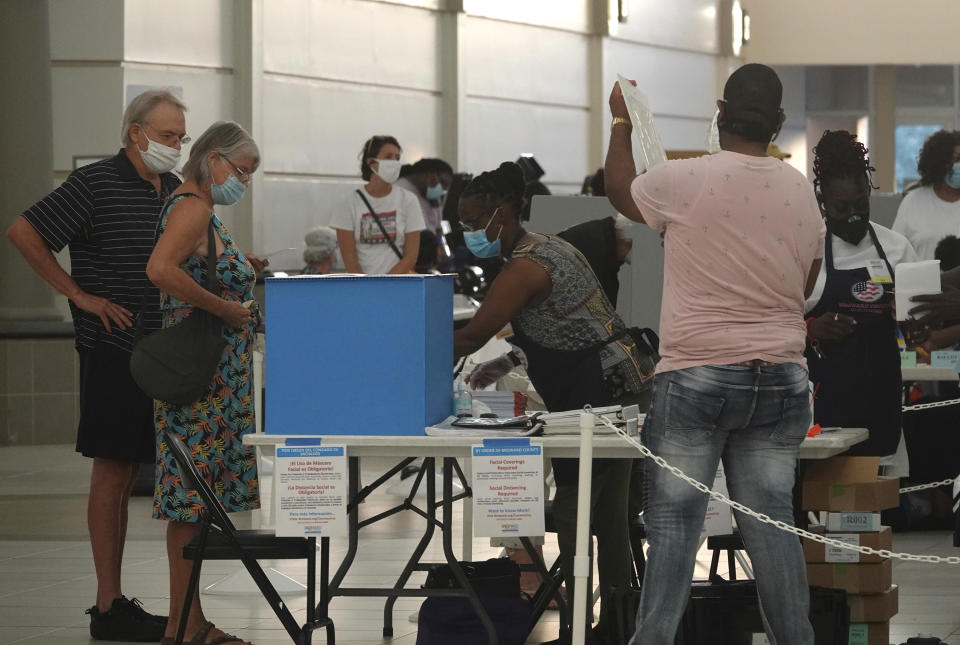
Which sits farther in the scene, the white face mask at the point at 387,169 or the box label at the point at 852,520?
the white face mask at the point at 387,169

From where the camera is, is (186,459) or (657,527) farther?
(186,459)

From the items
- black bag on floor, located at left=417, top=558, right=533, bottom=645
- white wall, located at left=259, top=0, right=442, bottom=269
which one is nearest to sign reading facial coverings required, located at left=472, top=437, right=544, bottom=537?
black bag on floor, located at left=417, top=558, right=533, bottom=645

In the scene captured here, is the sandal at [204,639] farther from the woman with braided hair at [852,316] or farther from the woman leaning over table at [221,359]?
the woman with braided hair at [852,316]

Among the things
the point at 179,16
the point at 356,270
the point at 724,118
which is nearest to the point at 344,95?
the point at 179,16

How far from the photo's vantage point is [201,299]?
182 inches

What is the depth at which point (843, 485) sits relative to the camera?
4.48 m

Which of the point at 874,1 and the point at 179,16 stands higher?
the point at 874,1

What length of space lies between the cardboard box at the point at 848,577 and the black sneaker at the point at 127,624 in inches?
80.0

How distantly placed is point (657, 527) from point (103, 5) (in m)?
8.54

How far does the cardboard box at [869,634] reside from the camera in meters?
4.58

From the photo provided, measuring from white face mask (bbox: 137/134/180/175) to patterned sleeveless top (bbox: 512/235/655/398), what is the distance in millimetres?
1244

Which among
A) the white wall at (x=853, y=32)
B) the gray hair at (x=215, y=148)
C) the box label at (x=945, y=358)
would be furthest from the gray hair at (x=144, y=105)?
the white wall at (x=853, y=32)

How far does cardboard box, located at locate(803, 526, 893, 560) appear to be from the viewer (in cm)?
451

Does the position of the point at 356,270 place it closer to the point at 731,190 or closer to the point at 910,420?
the point at 910,420
